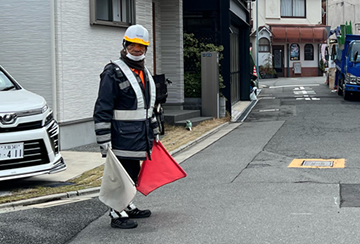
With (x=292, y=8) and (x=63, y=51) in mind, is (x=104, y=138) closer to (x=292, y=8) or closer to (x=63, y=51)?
(x=63, y=51)

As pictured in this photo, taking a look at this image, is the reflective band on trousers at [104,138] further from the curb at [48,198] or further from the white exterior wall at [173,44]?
the white exterior wall at [173,44]

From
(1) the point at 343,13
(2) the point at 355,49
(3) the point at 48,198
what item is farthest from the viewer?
(1) the point at 343,13

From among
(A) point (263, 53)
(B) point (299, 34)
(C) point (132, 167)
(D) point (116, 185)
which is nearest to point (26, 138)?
(C) point (132, 167)

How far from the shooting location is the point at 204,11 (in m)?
18.6

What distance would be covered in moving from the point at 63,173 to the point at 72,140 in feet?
9.27

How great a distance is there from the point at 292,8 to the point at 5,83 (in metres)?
46.7

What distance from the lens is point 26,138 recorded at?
26.1ft

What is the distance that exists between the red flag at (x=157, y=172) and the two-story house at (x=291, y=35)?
148ft

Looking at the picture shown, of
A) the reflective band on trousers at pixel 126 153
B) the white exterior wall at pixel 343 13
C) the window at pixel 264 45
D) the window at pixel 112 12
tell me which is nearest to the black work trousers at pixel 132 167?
the reflective band on trousers at pixel 126 153

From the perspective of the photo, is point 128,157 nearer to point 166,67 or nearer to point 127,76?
point 127,76

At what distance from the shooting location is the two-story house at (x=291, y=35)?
51.6 m

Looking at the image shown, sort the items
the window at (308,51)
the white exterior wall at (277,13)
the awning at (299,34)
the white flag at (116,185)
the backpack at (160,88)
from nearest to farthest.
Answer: the white flag at (116,185)
the backpack at (160,88)
the awning at (299,34)
the white exterior wall at (277,13)
the window at (308,51)

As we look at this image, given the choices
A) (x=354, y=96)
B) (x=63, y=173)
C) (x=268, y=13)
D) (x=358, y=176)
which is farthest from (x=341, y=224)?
(x=268, y=13)

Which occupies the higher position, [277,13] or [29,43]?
[277,13]
